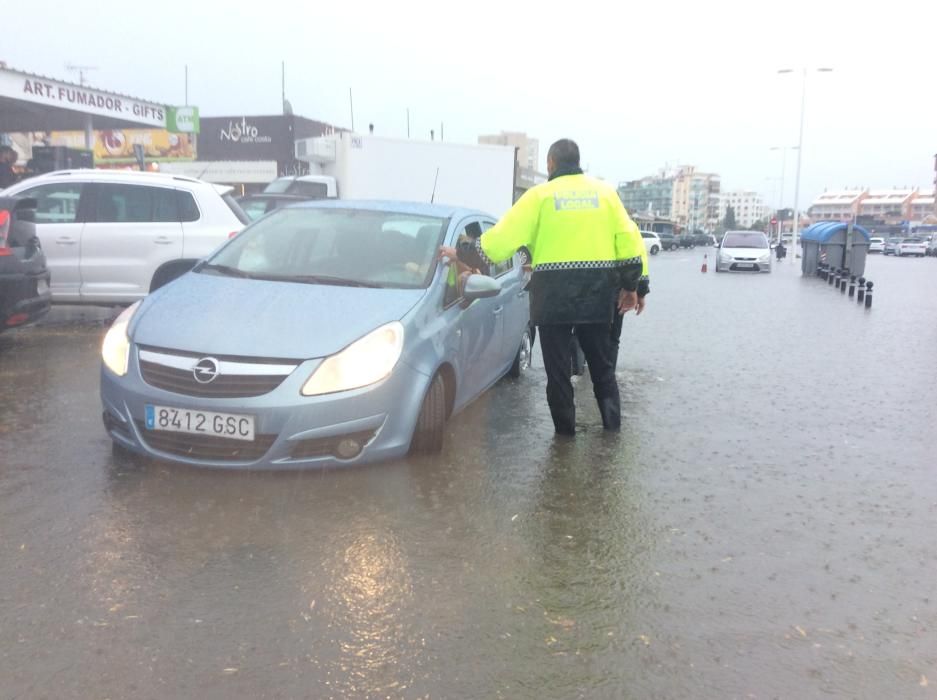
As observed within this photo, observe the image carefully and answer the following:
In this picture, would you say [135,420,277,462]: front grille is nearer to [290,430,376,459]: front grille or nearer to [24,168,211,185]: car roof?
[290,430,376,459]: front grille

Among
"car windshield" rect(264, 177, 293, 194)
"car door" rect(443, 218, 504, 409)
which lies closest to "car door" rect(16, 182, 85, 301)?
"car door" rect(443, 218, 504, 409)

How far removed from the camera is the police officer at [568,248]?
5.14 meters

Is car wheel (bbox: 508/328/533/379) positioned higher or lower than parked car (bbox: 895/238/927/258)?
higher

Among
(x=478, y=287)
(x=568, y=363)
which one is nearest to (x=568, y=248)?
(x=478, y=287)

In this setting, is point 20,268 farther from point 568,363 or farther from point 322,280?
point 568,363

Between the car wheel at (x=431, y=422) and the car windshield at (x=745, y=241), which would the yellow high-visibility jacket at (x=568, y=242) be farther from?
the car windshield at (x=745, y=241)

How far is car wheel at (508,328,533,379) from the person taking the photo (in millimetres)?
7438

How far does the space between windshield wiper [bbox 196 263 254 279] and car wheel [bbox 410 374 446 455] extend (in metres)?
1.38

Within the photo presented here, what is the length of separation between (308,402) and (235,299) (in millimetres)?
1016

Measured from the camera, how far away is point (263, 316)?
4.55 meters

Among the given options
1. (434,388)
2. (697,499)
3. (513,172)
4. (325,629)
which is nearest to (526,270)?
(434,388)

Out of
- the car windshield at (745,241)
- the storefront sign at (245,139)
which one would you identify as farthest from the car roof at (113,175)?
the storefront sign at (245,139)

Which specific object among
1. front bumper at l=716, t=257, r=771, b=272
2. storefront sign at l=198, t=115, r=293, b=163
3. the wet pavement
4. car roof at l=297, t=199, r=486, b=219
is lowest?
front bumper at l=716, t=257, r=771, b=272

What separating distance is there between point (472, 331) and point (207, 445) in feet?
6.08
